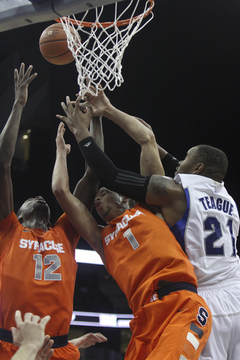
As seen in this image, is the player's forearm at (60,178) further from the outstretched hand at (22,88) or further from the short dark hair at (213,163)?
the short dark hair at (213,163)

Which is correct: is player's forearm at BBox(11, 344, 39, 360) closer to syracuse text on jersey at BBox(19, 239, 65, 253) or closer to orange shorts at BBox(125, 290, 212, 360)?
orange shorts at BBox(125, 290, 212, 360)

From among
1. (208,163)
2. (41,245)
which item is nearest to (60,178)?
(41,245)

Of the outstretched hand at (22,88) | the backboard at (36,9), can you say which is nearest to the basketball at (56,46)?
the outstretched hand at (22,88)

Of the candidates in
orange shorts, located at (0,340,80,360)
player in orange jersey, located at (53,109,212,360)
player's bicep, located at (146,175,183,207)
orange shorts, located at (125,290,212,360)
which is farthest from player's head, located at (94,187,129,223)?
orange shorts, located at (0,340,80,360)

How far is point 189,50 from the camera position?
25.2 ft

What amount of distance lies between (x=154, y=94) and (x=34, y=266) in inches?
239

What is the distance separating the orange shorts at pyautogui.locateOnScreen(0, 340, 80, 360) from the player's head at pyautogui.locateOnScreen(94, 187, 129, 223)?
0.93 m

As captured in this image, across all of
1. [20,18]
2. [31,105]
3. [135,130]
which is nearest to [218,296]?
[135,130]

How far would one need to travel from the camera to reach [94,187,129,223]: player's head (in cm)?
264

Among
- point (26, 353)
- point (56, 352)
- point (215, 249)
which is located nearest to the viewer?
point (26, 353)

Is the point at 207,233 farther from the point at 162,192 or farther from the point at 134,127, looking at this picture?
the point at 134,127

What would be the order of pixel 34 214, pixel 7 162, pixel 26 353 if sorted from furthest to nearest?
pixel 34 214
pixel 7 162
pixel 26 353

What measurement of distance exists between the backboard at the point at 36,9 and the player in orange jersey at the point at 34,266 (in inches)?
24.3

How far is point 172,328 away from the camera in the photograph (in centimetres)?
182
